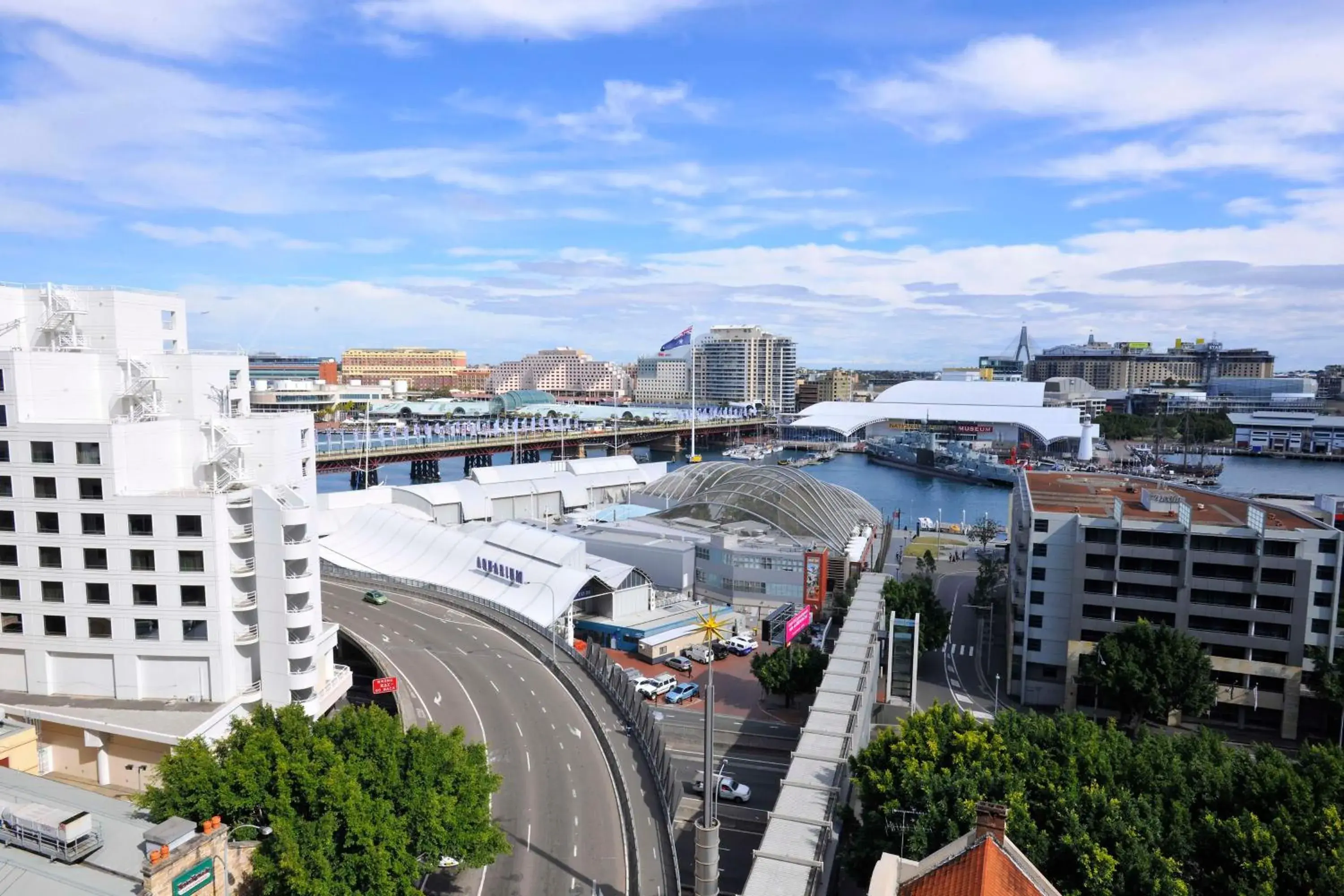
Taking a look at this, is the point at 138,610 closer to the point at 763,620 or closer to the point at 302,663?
the point at 302,663

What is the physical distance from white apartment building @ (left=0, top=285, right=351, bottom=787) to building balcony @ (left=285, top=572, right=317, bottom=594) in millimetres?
48

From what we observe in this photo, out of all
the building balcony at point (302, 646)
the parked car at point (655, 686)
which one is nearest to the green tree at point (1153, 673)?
the parked car at point (655, 686)

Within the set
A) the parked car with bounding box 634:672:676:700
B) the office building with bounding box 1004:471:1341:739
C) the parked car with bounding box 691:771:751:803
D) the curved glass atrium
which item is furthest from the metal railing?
the curved glass atrium

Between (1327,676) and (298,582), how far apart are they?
36162mm

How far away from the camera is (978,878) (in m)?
14.0

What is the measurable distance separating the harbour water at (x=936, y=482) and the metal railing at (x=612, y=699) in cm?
5855

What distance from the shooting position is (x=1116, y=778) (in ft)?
66.1

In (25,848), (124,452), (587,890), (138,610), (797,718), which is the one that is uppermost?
(124,452)

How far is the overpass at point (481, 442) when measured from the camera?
107250mm

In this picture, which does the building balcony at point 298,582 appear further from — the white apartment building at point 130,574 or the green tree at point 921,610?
the green tree at point 921,610

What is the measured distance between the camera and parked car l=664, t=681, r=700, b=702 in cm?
3531

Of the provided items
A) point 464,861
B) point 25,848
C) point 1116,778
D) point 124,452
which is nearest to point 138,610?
point 124,452

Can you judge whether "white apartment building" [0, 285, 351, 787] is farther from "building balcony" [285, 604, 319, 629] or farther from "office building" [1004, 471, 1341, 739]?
"office building" [1004, 471, 1341, 739]

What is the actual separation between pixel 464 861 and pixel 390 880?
2.15 metres
